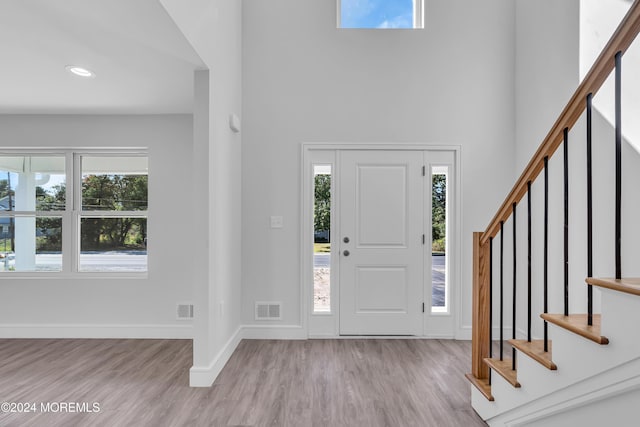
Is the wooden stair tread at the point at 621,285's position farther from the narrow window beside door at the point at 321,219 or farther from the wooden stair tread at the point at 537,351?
the narrow window beside door at the point at 321,219

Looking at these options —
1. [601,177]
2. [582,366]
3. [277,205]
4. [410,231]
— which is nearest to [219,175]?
[277,205]

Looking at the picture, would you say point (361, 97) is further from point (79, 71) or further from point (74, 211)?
point (74, 211)

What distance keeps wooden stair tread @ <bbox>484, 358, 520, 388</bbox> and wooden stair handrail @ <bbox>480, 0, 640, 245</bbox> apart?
0.81 m

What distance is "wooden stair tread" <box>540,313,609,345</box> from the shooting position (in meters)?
1.24

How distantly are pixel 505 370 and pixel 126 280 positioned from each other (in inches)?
141

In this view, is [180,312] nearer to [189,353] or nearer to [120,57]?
[189,353]

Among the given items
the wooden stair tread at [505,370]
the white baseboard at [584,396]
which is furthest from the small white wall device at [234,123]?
the white baseboard at [584,396]

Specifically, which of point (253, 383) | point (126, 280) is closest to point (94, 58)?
point (126, 280)

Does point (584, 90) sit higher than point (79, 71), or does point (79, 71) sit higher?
point (79, 71)

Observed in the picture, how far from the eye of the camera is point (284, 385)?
2.59 meters

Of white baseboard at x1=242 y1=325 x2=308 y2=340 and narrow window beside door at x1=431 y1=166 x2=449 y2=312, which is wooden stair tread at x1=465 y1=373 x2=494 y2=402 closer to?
narrow window beside door at x1=431 y1=166 x2=449 y2=312

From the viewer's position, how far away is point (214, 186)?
277 centimetres

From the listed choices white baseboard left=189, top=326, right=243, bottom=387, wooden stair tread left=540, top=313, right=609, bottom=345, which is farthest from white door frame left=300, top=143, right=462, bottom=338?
wooden stair tread left=540, top=313, right=609, bottom=345

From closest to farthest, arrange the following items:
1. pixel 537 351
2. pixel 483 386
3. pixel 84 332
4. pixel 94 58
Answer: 1. pixel 537 351
2. pixel 483 386
3. pixel 94 58
4. pixel 84 332
